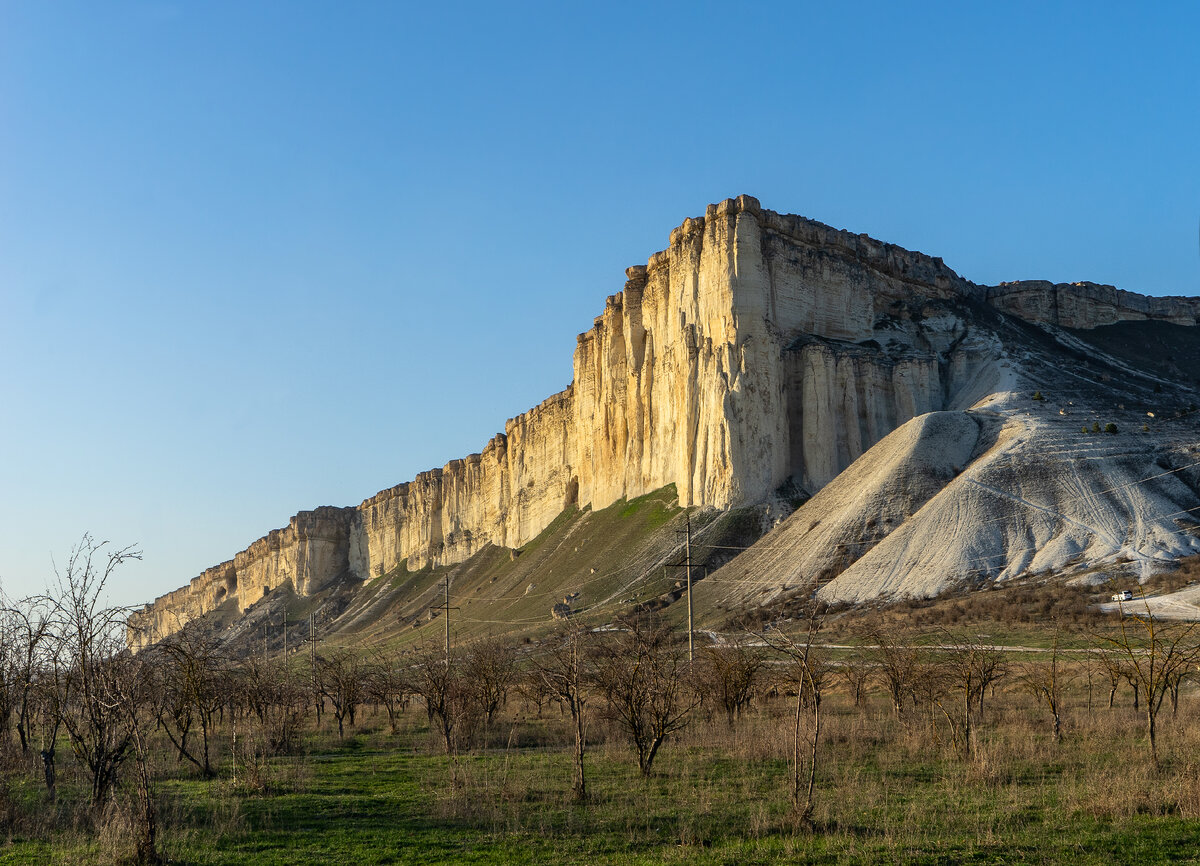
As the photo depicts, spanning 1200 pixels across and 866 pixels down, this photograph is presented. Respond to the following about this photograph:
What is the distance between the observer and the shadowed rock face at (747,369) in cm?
7712

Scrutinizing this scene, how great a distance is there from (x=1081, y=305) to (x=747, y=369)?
6665cm

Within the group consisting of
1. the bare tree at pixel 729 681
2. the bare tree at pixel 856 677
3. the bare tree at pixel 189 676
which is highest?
the bare tree at pixel 189 676

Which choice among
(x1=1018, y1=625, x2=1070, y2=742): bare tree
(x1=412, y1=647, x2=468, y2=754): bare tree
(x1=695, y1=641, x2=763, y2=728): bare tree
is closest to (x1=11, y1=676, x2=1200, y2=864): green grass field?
(x1=1018, y1=625, x2=1070, y2=742): bare tree

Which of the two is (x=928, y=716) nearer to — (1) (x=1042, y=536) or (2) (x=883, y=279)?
(1) (x=1042, y=536)

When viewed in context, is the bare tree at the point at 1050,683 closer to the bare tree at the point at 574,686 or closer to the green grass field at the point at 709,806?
the green grass field at the point at 709,806

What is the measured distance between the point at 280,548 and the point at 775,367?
90.1 metres

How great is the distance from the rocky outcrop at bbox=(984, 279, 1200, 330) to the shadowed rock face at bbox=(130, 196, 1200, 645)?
392 mm

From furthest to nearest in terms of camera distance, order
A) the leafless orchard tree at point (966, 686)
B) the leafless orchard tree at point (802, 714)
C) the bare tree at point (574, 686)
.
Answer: the leafless orchard tree at point (966, 686) → the bare tree at point (574, 686) → the leafless orchard tree at point (802, 714)

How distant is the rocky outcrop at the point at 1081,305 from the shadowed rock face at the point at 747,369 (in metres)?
0.39

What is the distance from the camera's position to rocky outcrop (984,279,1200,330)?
389ft

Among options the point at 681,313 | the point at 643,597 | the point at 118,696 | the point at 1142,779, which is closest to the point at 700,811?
the point at 1142,779

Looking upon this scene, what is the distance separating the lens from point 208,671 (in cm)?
2309

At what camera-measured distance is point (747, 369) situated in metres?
77.1

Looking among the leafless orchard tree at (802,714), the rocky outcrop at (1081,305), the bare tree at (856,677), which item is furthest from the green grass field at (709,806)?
the rocky outcrop at (1081,305)
